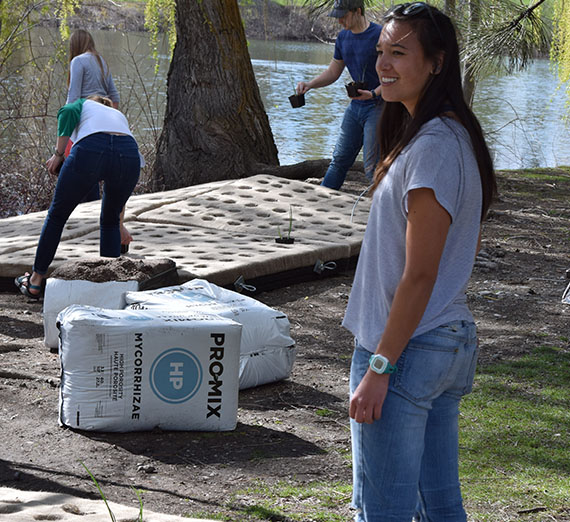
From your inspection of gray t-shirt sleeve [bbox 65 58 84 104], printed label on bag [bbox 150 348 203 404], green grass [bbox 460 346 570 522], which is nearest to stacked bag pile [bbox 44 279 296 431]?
printed label on bag [bbox 150 348 203 404]

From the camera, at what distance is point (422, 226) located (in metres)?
1.93

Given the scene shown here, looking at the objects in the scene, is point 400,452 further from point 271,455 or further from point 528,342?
point 528,342

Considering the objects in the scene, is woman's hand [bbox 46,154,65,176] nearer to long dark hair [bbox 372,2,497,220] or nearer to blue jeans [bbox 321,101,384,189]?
blue jeans [bbox 321,101,384,189]

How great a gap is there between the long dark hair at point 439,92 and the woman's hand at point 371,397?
48 centimetres

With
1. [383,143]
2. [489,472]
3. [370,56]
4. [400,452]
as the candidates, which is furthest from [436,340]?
[370,56]

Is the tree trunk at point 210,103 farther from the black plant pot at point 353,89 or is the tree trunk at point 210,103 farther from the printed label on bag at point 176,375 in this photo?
the printed label on bag at point 176,375

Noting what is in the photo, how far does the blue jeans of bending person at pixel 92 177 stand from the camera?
5.37 metres

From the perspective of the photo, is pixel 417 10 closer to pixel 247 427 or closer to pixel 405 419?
pixel 405 419

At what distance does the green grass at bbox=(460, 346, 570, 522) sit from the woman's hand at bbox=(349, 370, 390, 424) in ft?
4.17

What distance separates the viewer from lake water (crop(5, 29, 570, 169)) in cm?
1593

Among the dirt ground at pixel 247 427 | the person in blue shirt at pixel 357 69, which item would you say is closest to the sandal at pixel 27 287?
the dirt ground at pixel 247 427

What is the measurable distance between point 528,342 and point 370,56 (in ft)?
11.4

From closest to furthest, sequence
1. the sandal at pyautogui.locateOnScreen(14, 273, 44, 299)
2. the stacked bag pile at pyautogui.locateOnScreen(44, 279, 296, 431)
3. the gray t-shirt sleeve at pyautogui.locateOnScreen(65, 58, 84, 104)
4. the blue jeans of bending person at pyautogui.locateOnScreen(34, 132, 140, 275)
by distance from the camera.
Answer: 1. the stacked bag pile at pyautogui.locateOnScreen(44, 279, 296, 431)
2. the blue jeans of bending person at pyautogui.locateOnScreen(34, 132, 140, 275)
3. the sandal at pyautogui.locateOnScreen(14, 273, 44, 299)
4. the gray t-shirt sleeve at pyautogui.locateOnScreen(65, 58, 84, 104)

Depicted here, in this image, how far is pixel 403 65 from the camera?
6.84 feet
